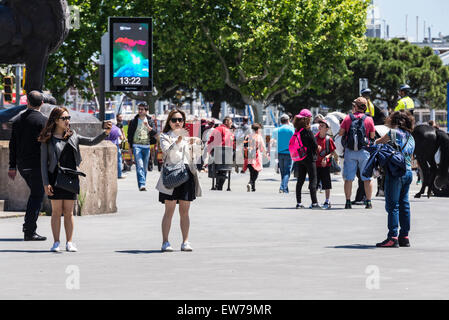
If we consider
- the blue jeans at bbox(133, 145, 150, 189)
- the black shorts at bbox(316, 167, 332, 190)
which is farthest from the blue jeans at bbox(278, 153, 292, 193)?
the black shorts at bbox(316, 167, 332, 190)

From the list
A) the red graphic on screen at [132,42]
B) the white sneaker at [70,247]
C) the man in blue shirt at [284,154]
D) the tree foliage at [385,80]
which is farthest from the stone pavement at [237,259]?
the tree foliage at [385,80]

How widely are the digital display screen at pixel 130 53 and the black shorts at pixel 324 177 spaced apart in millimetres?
3571

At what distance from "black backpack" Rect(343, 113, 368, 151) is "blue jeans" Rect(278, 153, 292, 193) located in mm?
5276

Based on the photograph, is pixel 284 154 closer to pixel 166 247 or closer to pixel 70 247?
pixel 166 247

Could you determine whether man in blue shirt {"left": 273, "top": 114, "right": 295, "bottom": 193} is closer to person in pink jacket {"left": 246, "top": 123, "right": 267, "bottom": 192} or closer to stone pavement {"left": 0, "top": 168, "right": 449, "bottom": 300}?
person in pink jacket {"left": 246, "top": 123, "right": 267, "bottom": 192}

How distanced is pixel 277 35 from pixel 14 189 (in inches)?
1506

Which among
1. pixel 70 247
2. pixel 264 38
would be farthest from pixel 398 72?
pixel 70 247

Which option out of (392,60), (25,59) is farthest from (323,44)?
(25,59)

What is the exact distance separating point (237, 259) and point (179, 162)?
136 cm

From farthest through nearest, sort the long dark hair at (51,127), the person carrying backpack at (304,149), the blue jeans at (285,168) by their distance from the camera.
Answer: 1. the blue jeans at (285,168)
2. the person carrying backpack at (304,149)
3. the long dark hair at (51,127)

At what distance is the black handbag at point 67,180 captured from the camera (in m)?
11.7

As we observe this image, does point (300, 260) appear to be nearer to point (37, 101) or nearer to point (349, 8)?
point (37, 101)

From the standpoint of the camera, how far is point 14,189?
15930mm

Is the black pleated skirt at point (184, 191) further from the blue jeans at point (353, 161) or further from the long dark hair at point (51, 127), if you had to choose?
the blue jeans at point (353, 161)
